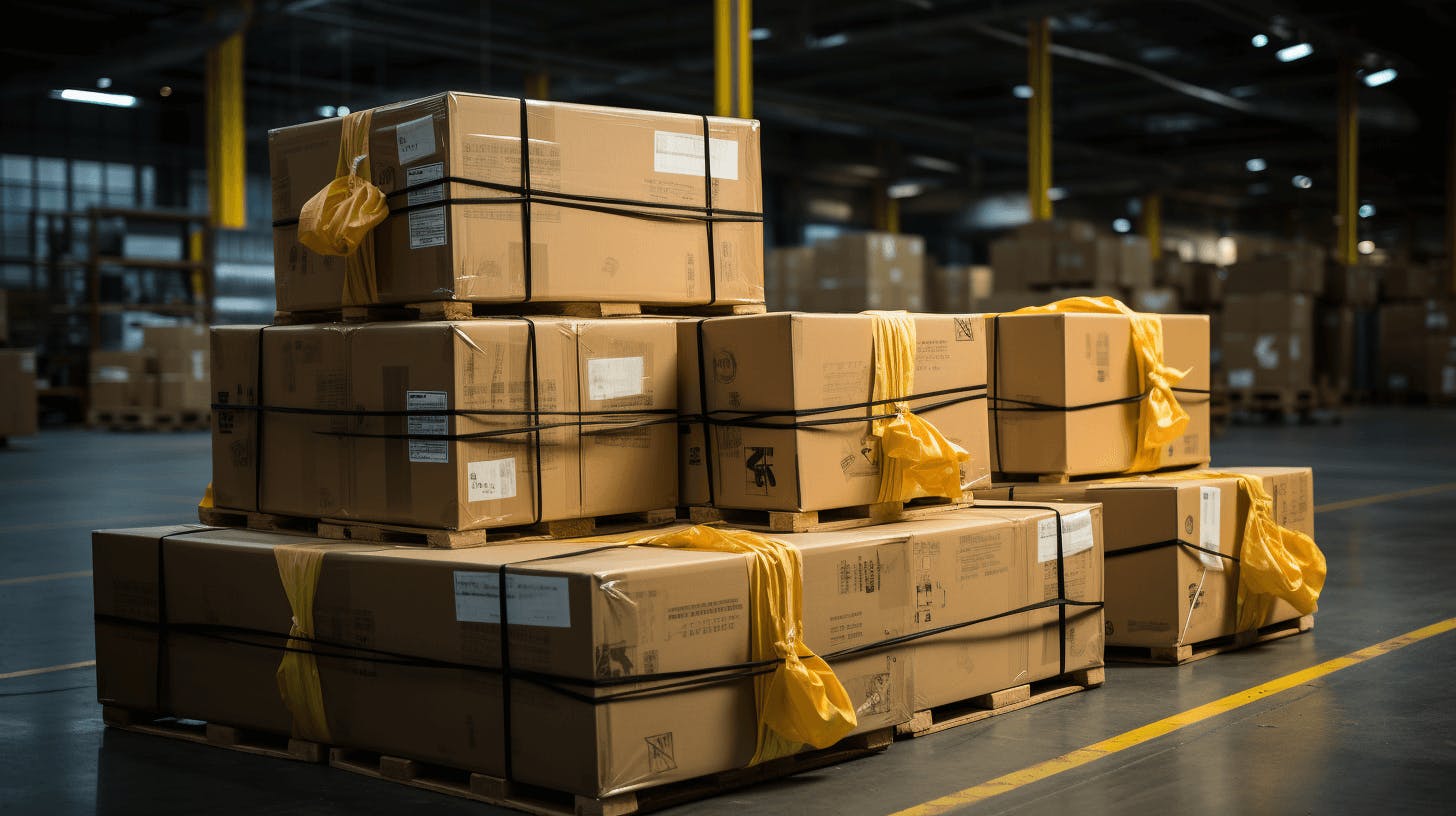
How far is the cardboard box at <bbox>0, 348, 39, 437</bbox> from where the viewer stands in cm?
1568

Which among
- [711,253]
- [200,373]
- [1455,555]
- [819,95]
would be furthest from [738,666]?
[819,95]

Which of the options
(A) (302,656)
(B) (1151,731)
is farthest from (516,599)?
(B) (1151,731)

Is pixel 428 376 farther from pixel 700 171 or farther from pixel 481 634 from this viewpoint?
pixel 700 171

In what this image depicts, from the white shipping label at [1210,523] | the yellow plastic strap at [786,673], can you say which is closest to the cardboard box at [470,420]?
the yellow plastic strap at [786,673]

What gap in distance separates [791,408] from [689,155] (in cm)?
103

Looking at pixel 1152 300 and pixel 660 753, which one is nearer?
pixel 660 753

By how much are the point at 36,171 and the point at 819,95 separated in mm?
12914

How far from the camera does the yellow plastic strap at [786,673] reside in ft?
11.3

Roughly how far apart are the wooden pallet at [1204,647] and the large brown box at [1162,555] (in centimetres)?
4

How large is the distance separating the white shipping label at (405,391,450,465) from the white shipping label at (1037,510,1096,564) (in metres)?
1.80

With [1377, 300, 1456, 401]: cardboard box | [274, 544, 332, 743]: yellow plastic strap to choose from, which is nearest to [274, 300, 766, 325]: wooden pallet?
[274, 544, 332, 743]: yellow plastic strap

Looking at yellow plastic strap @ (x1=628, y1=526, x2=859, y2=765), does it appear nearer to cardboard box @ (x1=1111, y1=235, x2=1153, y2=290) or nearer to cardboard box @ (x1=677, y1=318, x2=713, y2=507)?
cardboard box @ (x1=677, y1=318, x2=713, y2=507)

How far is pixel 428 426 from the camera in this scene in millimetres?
3799

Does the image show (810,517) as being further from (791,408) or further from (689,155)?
(689,155)
